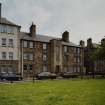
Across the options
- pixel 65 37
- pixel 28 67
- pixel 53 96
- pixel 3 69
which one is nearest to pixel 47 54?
pixel 28 67

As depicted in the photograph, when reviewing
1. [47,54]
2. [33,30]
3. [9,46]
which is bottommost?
[47,54]

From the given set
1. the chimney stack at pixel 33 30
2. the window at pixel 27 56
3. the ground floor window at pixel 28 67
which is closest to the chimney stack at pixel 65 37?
the chimney stack at pixel 33 30

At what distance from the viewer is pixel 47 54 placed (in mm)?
73438

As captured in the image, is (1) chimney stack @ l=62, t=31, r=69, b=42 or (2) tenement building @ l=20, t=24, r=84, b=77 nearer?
(2) tenement building @ l=20, t=24, r=84, b=77

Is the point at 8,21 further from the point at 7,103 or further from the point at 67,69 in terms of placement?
the point at 7,103

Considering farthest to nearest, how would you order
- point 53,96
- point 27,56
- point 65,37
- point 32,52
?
point 65,37 < point 32,52 < point 27,56 < point 53,96

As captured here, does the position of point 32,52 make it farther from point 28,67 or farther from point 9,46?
point 9,46

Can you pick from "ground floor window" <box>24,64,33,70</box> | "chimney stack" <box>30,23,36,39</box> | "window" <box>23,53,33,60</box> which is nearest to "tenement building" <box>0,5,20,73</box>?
"window" <box>23,53,33,60</box>

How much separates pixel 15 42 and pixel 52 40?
1233 centimetres

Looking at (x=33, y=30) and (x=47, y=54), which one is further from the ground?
(x=33, y=30)

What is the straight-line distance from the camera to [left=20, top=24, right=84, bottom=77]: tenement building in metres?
68.2

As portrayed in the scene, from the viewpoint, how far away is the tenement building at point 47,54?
68250 millimetres

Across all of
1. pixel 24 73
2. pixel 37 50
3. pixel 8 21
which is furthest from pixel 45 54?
pixel 8 21

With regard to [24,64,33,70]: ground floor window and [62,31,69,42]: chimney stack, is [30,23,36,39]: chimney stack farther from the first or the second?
[62,31,69,42]: chimney stack
